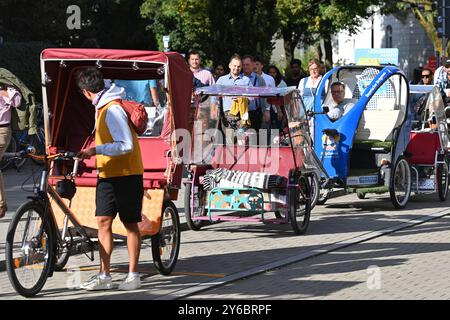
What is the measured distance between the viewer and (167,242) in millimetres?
10383

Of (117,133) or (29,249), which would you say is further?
(117,133)

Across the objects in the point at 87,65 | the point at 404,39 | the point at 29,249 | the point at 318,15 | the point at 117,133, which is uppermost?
the point at 318,15

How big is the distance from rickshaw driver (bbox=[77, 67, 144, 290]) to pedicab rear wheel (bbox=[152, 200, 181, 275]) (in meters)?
0.61

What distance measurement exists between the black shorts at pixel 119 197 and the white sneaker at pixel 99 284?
499 millimetres

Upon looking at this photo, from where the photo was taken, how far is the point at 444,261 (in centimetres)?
1123

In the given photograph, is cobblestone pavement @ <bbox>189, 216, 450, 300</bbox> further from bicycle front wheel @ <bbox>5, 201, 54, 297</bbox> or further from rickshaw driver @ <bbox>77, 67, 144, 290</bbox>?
bicycle front wheel @ <bbox>5, 201, 54, 297</bbox>

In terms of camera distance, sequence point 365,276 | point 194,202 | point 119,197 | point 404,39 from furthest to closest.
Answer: point 404,39 → point 194,202 → point 365,276 → point 119,197

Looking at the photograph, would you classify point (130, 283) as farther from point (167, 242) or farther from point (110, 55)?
point (110, 55)

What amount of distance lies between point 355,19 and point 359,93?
1518 inches

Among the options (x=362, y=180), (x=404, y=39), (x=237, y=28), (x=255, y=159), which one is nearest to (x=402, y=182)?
(x=362, y=180)

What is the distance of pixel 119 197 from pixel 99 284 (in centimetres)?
72

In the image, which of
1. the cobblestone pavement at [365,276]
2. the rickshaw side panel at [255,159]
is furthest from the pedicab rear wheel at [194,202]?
the cobblestone pavement at [365,276]

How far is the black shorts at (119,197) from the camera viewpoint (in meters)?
9.41

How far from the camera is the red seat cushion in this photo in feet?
56.6
